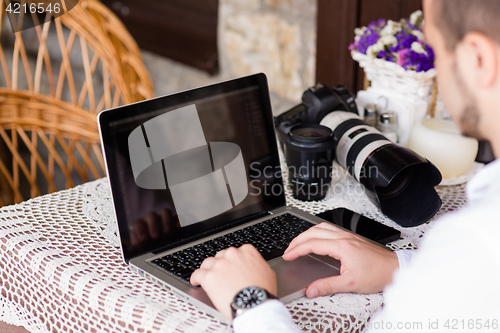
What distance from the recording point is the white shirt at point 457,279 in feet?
1.69

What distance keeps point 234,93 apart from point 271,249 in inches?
10.0

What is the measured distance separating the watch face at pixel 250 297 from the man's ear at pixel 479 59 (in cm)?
32

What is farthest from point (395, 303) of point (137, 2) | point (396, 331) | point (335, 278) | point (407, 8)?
point (137, 2)

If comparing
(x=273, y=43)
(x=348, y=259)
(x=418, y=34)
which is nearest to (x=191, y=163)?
(x=348, y=259)

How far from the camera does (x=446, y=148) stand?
3.59 feet

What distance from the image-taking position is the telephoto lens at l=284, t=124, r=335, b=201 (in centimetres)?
102

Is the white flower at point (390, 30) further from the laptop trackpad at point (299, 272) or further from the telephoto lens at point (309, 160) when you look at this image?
the laptop trackpad at point (299, 272)

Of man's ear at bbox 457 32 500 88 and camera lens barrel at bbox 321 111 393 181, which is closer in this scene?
man's ear at bbox 457 32 500 88

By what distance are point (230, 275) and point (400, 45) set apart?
66 centimetres

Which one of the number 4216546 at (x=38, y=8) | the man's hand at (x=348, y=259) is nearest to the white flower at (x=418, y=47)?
the man's hand at (x=348, y=259)

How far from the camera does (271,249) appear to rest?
861mm

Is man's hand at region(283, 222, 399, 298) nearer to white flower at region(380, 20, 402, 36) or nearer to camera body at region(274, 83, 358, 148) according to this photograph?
camera body at region(274, 83, 358, 148)

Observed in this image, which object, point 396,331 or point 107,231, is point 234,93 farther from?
point 396,331

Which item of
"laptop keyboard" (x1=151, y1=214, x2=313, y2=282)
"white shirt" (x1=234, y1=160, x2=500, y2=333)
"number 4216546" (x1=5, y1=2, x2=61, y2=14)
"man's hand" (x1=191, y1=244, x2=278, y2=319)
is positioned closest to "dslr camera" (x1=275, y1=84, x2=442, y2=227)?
"laptop keyboard" (x1=151, y1=214, x2=313, y2=282)
